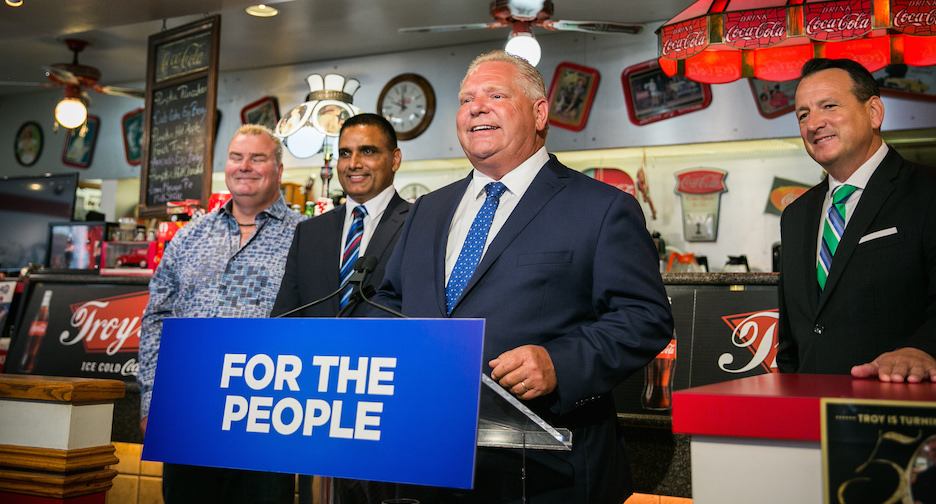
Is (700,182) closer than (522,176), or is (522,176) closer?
(522,176)

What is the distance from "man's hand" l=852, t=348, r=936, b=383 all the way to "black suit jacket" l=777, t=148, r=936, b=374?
378mm

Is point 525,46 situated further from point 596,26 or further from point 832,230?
point 832,230

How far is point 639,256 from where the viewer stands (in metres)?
1.63

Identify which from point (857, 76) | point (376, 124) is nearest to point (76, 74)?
point (376, 124)

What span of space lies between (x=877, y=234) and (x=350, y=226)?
1623 millimetres

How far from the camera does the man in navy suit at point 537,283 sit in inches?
57.7

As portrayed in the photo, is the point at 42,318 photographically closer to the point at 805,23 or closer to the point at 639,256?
the point at 639,256

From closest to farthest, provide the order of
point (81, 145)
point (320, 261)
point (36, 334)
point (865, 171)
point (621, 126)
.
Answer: point (865, 171), point (320, 261), point (36, 334), point (621, 126), point (81, 145)

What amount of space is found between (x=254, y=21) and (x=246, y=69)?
150cm

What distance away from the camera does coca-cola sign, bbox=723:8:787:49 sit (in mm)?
2984

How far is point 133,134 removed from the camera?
8.62 meters

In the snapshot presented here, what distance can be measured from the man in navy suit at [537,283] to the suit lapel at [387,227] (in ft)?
1.84

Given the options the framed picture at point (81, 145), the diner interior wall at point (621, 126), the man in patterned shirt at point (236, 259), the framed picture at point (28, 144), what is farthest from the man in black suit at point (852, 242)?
the framed picture at point (28, 144)

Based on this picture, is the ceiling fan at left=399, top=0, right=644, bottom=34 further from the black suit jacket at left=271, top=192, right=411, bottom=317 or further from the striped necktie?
the striped necktie
